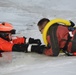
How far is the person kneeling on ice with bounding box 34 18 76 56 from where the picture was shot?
5.24m

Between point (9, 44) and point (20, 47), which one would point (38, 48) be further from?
point (9, 44)

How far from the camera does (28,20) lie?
26.0 ft

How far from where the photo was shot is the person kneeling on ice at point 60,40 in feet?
17.2

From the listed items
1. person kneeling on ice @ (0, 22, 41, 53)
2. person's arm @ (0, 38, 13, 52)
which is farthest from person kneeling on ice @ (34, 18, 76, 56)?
person's arm @ (0, 38, 13, 52)

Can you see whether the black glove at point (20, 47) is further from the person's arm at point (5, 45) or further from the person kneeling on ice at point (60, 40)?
the person kneeling on ice at point (60, 40)

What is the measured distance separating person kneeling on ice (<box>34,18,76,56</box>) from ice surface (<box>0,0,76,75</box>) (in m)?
0.11

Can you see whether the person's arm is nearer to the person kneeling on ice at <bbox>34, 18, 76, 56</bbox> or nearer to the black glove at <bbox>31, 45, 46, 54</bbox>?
the black glove at <bbox>31, 45, 46, 54</bbox>

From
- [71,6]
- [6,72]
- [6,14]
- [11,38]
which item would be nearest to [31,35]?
[11,38]

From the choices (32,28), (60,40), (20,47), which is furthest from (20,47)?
(32,28)

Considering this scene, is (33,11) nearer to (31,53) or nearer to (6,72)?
(31,53)

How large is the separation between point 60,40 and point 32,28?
213 centimetres

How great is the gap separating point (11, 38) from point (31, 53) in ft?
1.44

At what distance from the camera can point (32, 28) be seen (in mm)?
7367

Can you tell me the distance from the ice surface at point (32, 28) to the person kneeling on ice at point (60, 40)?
11cm
